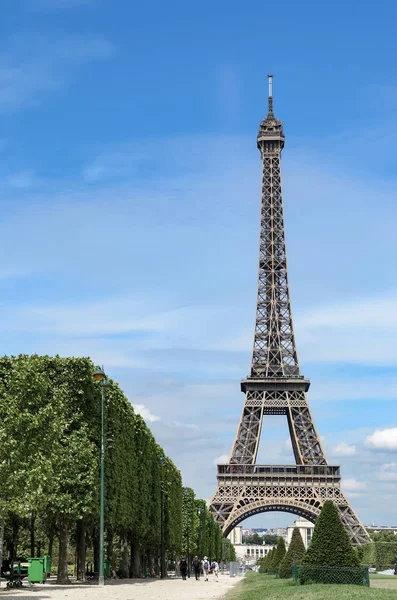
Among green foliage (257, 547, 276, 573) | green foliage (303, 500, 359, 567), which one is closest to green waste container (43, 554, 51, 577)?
green foliage (303, 500, 359, 567)

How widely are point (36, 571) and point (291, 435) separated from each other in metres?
86.7

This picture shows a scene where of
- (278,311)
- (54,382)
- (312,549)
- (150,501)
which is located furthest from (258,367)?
(312,549)

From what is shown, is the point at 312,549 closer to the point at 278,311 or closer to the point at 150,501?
the point at 150,501

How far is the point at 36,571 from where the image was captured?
43.6 metres

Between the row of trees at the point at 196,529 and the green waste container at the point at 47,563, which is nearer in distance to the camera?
the green waste container at the point at 47,563

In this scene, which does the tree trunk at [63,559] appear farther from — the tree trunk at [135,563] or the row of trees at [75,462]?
the tree trunk at [135,563]

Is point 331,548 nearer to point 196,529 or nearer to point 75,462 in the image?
point 75,462

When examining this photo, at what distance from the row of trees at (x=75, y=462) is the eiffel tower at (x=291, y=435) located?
1729 inches

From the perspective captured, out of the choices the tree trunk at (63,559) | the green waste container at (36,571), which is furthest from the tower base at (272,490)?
the green waste container at (36,571)

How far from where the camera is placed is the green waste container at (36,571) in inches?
1704

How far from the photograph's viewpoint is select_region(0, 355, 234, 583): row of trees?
110 feet

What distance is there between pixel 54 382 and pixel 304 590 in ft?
71.4

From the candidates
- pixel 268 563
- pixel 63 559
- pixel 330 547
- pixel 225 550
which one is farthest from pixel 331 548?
pixel 225 550

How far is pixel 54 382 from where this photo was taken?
47.2 meters
